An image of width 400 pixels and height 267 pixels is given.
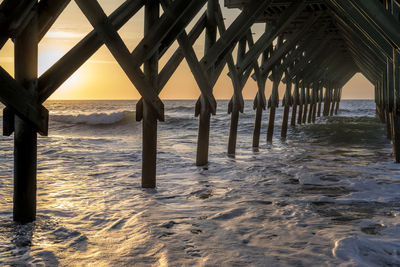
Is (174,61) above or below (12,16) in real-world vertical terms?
below

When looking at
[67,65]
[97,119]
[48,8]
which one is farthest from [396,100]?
[97,119]

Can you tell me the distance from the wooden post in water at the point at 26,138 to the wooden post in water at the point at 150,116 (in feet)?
4.01

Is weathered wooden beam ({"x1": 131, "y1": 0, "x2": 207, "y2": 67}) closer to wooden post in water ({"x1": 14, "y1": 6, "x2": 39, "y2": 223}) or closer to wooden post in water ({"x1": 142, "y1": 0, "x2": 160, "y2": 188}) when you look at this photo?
wooden post in water ({"x1": 142, "y1": 0, "x2": 160, "y2": 188})

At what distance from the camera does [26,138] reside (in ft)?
10.1

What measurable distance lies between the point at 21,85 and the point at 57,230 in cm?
119

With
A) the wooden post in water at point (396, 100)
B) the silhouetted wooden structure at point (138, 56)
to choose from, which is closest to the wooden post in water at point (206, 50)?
the silhouetted wooden structure at point (138, 56)

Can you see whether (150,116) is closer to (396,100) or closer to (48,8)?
(48,8)

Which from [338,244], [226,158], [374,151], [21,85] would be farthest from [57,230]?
[374,151]

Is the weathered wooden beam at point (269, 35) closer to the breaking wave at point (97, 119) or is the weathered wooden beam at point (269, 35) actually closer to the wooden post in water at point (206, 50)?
the wooden post in water at point (206, 50)

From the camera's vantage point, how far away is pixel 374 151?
334 inches

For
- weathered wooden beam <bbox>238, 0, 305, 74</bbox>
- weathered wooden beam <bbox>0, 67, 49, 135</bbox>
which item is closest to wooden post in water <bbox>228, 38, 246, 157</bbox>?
weathered wooden beam <bbox>238, 0, 305, 74</bbox>

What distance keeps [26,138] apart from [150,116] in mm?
1523

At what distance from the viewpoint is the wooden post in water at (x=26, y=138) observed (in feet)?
9.62

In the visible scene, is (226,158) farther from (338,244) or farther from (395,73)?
(338,244)
